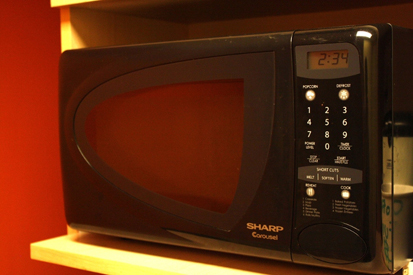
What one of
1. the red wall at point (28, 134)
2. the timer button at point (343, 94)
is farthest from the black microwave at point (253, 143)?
the red wall at point (28, 134)

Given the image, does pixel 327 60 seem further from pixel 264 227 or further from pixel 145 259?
pixel 145 259

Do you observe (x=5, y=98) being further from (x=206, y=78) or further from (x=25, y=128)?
(x=206, y=78)

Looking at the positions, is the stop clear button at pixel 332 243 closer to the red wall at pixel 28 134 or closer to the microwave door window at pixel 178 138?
the microwave door window at pixel 178 138

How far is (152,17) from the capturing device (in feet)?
3.01

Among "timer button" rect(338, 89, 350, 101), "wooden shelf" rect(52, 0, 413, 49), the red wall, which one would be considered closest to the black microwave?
"timer button" rect(338, 89, 350, 101)

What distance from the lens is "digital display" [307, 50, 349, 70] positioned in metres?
0.50

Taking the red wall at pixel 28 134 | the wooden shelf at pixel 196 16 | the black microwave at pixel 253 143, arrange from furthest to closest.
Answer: the red wall at pixel 28 134, the wooden shelf at pixel 196 16, the black microwave at pixel 253 143

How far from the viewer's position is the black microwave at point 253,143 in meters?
0.49

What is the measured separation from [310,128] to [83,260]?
38 cm

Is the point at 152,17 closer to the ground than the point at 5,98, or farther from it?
farther from it

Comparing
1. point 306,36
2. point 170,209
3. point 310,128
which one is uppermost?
point 306,36

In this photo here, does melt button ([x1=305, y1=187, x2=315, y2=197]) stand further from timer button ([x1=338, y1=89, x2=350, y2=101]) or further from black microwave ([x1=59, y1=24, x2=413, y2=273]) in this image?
timer button ([x1=338, y1=89, x2=350, y2=101])

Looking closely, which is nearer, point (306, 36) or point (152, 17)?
point (306, 36)

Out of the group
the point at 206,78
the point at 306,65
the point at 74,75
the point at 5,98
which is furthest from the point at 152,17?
the point at 5,98
